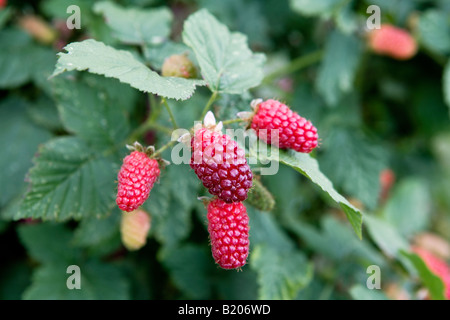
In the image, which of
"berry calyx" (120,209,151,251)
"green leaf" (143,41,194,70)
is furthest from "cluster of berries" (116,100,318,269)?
"green leaf" (143,41,194,70)

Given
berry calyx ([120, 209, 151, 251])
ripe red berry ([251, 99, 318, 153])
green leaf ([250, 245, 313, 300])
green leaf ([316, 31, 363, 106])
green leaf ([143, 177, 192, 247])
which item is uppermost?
green leaf ([316, 31, 363, 106])

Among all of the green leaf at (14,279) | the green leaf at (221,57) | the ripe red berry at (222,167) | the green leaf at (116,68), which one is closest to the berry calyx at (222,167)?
the ripe red berry at (222,167)

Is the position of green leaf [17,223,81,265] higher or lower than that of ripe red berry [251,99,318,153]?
lower

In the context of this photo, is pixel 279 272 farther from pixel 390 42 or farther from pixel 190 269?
pixel 390 42

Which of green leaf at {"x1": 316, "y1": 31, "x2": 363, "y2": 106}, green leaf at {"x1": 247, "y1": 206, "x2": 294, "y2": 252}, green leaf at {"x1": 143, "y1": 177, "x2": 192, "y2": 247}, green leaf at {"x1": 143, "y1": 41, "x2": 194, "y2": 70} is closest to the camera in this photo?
green leaf at {"x1": 143, "y1": 41, "x2": 194, "y2": 70}

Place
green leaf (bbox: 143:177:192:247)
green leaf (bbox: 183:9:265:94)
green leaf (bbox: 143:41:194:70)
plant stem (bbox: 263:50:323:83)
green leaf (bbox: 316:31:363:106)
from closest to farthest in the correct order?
1. green leaf (bbox: 183:9:265:94)
2. green leaf (bbox: 143:41:194:70)
3. green leaf (bbox: 143:177:192:247)
4. green leaf (bbox: 316:31:363:106)
5. plant stem (bbox: 263:50:323:83)

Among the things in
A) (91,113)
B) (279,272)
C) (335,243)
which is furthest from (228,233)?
(335,243)

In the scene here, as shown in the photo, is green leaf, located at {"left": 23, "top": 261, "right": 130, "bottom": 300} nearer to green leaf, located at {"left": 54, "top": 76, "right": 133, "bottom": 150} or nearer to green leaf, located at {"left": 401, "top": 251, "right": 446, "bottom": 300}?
green leaf, located at {"left": 54, "top": 76, "right": 133, "bottom": 150}

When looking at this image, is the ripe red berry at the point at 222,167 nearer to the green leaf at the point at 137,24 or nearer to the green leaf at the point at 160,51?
the green leaf at the point at 160,51
